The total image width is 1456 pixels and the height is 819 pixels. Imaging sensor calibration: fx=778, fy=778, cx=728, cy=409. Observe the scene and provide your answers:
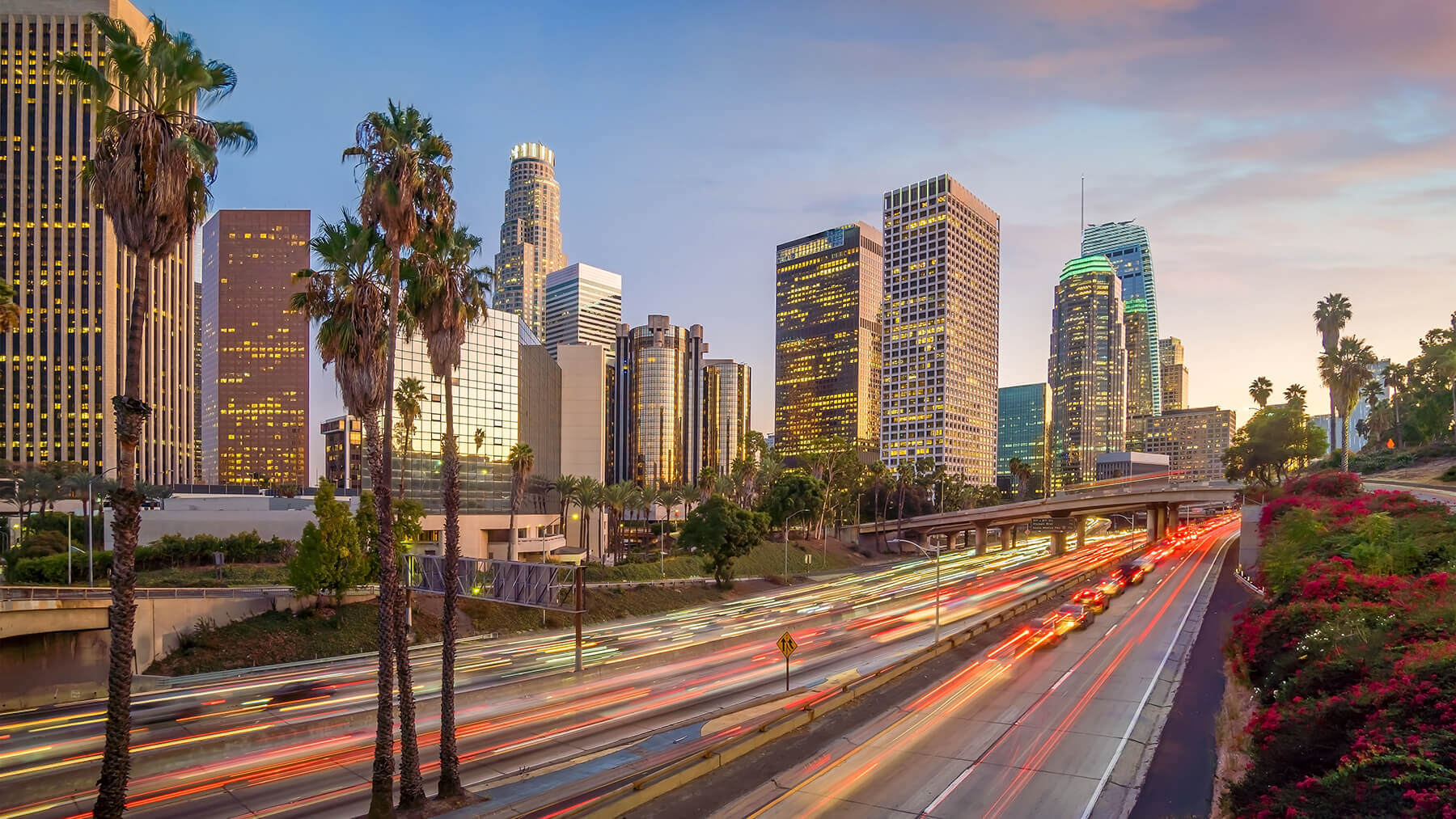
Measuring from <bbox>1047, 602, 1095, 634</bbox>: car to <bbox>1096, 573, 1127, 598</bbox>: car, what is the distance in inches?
444

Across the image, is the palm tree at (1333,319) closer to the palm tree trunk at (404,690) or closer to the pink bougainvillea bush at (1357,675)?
the pink bougainvillea bush at (1357,675)

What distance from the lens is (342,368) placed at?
20672mm

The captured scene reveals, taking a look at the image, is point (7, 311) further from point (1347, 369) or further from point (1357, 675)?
point (1347, 369)

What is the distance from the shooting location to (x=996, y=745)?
24.8 m

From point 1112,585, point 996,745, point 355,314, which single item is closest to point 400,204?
point 355,314

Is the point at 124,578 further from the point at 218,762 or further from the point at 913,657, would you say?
the point at 913,657

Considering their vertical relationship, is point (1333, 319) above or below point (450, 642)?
above

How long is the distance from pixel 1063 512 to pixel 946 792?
101422mm

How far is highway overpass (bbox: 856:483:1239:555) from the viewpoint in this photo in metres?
105

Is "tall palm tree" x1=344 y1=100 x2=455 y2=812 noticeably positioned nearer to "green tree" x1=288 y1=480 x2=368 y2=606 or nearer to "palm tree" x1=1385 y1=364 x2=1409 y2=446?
"green tree" x1=288 y1=480 x2=368 y2=606

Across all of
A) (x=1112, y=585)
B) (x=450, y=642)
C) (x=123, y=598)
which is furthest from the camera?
(x=1112, y=585)

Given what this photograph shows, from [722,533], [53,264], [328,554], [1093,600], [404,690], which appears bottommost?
[1093,600]

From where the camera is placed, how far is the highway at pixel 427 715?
22594 millimetres

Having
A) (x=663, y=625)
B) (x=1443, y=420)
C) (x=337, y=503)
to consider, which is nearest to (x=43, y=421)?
(x=337, y=503)
